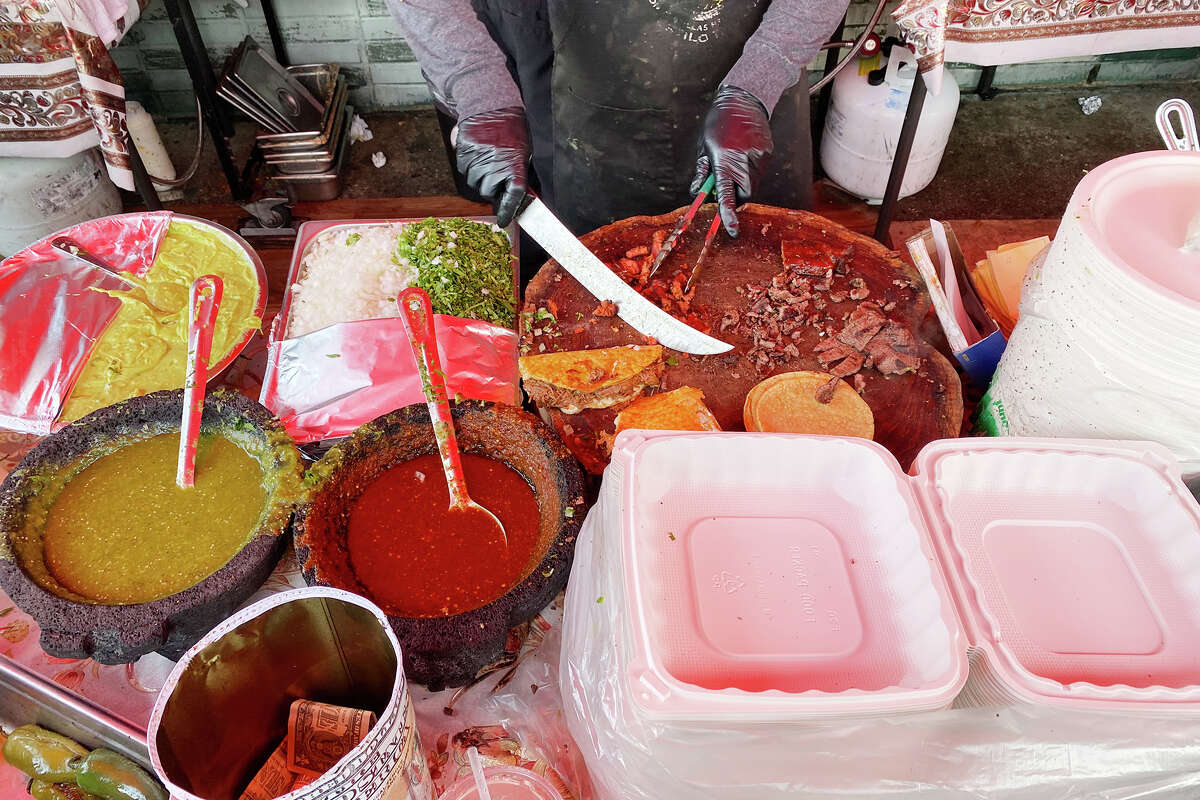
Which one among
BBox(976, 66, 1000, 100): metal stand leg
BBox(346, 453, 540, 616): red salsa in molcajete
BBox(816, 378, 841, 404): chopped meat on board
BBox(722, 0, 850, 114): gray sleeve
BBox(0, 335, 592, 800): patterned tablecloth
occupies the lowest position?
BBox(976, 66, 1000, 100): metal stand leg

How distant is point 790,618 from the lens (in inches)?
42.6

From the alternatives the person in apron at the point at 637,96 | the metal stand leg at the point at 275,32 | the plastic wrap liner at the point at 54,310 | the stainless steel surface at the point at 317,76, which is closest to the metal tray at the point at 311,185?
the stainless steel surface at the point at 317,76

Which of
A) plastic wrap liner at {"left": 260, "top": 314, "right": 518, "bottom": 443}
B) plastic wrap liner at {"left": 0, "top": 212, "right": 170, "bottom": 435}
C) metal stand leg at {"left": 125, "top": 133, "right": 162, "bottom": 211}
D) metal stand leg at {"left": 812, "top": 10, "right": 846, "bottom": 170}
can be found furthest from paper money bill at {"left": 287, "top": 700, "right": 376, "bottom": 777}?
metal stand leg at {"left": 812, "top": 10, "right": 846, "bottom": 170}

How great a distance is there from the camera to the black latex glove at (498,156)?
1922mm

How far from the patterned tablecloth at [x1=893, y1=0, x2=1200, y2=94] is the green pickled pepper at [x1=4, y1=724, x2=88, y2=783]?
309 centimetres

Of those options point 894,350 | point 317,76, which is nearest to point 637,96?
point 894,350

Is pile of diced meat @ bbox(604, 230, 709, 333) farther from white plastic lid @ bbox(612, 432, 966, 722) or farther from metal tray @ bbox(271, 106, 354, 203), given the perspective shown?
metal tray @ bbox(271, 106, 354, 203)

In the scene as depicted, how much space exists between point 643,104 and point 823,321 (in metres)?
0.96

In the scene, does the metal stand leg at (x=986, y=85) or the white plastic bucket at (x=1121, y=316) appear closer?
the white plastic bucket at (x=1121, y=316)

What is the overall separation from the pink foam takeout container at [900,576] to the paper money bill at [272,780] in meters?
0.52

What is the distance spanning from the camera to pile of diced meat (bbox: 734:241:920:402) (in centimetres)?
168

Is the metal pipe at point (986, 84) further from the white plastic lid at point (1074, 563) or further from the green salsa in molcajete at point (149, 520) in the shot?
the green salsa in molcajete at point (149, 520)

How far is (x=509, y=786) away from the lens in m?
1.18

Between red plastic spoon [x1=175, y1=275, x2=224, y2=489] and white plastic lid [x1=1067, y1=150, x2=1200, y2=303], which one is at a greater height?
white plastic lid [x1=1067, y1=150, x2=1200, y2=303]
